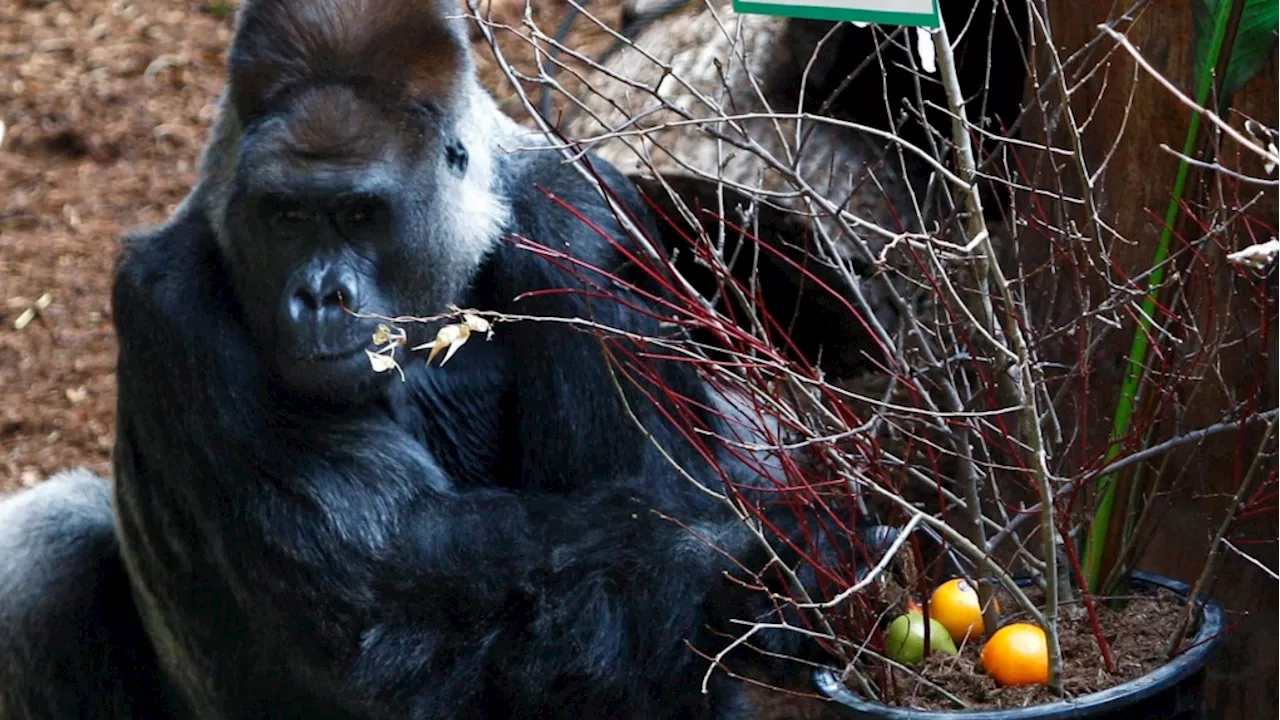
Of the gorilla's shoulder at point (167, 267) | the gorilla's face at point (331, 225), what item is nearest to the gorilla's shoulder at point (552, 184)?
the gorilla's face at point (331, 225)

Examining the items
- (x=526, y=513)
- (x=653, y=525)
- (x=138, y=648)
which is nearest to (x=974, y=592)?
(x=653, y=525)

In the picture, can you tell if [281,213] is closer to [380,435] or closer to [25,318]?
[380,435]

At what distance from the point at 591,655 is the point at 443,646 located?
28 cm

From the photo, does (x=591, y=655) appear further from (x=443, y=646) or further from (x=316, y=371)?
(x=316, y=371)

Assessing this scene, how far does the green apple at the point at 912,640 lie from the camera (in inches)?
94.5

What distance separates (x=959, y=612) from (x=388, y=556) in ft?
3.49

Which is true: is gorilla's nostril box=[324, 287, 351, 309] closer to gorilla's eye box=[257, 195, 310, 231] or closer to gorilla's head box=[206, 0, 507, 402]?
gorilla's head box=[206, 0, 507, 402]

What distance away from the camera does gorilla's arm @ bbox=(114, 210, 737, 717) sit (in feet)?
9.46

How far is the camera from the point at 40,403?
5.49m

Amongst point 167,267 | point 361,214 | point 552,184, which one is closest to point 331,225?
point 361,214

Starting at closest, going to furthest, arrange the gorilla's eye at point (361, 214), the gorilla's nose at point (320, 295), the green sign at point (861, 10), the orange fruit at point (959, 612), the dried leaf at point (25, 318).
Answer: the green sign at point (861, 10) < the orange fruit at point (959, 612) < the gorilla's nose at point (320, 295) < the gorilla's eye at point (361, 214) < the dried leaf at point (25, 318)

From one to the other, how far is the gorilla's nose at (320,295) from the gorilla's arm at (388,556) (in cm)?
22

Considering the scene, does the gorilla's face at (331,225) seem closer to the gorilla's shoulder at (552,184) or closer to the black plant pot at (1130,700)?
the gorilla's shoulder at (552,184)

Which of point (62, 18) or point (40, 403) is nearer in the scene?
point (40, 403)
